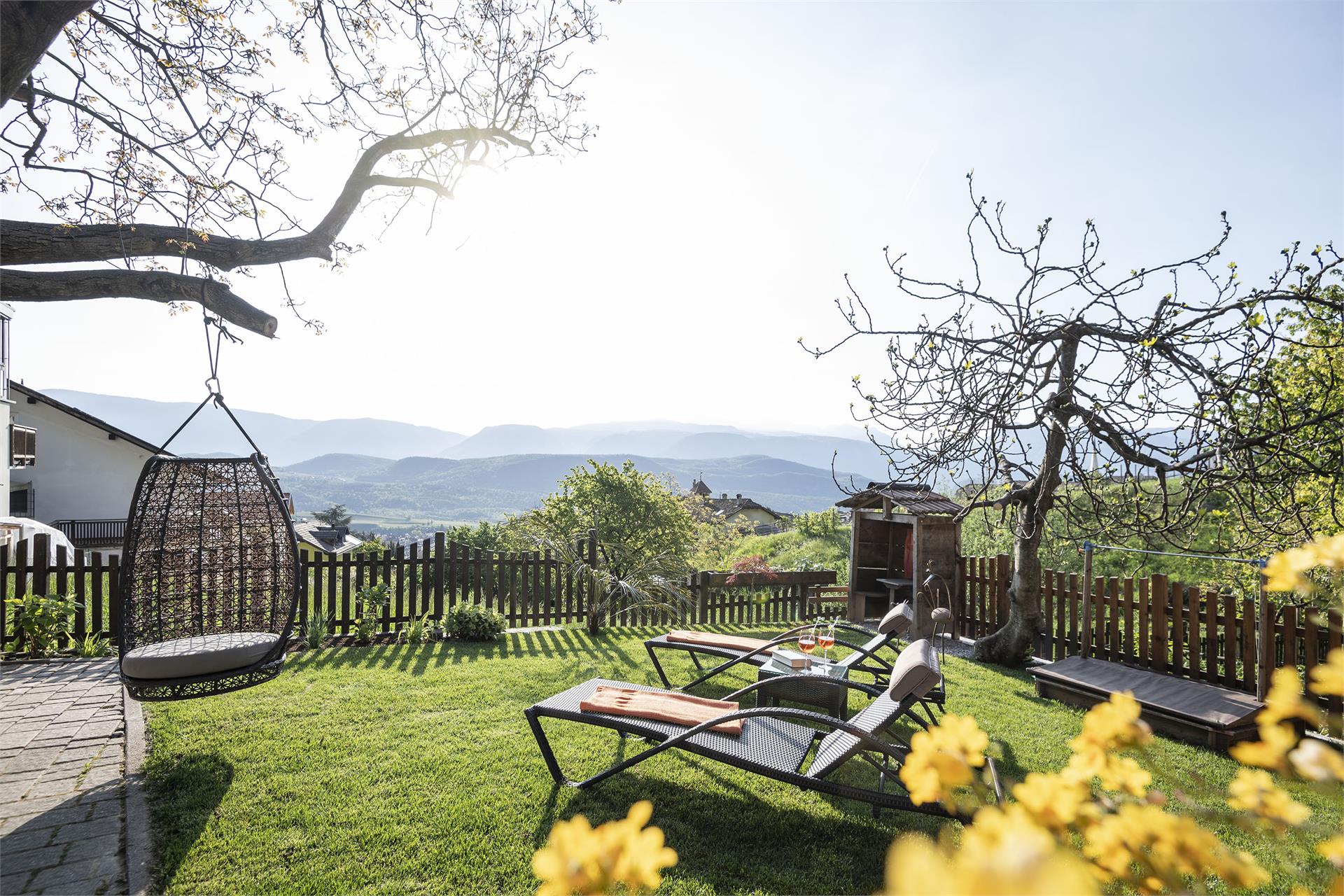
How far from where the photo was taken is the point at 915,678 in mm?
3631

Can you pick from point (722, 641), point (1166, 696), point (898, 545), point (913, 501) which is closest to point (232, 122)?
point (722, 641)

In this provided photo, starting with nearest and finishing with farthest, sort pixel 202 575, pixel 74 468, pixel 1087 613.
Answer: pixel 202 575, pixel 1087 613, pixel 74 468

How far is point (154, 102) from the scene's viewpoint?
5172 mm

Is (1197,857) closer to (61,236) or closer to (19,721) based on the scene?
(61,236)

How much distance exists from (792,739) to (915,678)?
830mm

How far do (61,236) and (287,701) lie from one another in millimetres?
3719

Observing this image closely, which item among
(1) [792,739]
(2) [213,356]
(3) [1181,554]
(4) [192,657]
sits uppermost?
(2) [213,356]

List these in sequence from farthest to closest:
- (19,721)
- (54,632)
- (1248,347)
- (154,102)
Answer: (54,632), (154,102), (19,721), (1248,347)

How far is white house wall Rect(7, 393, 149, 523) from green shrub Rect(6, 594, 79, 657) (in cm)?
3005

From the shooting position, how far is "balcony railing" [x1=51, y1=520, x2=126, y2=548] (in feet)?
94.1

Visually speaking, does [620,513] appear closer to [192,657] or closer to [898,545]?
[898,545]

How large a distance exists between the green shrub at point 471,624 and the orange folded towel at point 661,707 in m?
4.02

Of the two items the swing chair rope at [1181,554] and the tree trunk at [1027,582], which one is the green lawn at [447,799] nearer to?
the swing chair rope at [1181,554]

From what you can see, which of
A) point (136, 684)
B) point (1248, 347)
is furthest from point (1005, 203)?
point (136, 684)
